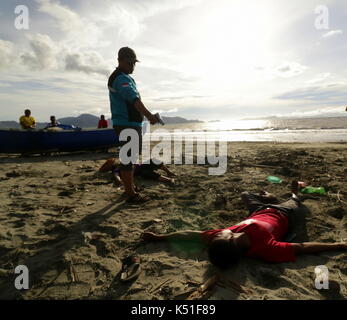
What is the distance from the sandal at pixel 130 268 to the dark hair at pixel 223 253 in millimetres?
788

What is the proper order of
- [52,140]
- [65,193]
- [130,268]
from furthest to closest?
[52,140], [65,193], [130,268]

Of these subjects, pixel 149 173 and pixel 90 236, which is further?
pixel 149 173

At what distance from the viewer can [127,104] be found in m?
4.20

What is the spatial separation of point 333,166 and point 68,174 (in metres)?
7.42

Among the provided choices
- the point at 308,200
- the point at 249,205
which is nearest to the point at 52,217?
the point at 249,205

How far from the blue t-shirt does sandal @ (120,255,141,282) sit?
7.87ft

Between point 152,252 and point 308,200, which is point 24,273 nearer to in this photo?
point 152,252

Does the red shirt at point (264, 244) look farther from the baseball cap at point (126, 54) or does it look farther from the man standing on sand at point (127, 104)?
the baseball cap at point (126, 54)

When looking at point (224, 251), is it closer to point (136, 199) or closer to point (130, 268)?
point (130, 268)

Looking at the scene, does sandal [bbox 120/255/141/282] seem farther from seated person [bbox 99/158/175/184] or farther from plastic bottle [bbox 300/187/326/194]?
plastic bottle [bbox 300/187/326/194]

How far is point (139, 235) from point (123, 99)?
7.68ft

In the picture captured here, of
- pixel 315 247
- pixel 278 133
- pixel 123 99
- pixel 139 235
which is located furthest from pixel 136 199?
pixel 278 133

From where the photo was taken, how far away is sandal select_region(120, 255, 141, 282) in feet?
7.70

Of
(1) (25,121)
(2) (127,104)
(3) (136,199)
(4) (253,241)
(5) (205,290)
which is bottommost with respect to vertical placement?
(5) (205,290)
